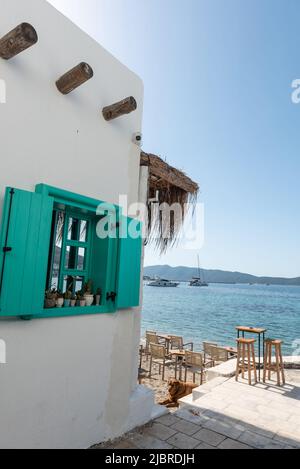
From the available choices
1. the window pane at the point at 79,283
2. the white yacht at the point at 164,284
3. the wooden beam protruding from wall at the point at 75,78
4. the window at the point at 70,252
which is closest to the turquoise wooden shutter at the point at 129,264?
the window at the point at 70,252

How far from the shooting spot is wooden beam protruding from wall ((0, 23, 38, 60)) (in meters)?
1.79

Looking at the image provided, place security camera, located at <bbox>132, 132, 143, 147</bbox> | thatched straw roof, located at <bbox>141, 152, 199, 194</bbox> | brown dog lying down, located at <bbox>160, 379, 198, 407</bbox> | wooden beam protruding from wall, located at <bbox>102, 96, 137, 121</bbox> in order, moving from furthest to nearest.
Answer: brown dog lying down, located at <bbox>160, 379, 198, 407</bbox>
thatched straw roof, located at <bbox>141, 152, 199, 194</bbox>
security camera, located at <bbox>132, 132, 143, 147</bbox>
wooden beam protruding from wall, located at <bbox>102, 96, 137, 121</bbox>

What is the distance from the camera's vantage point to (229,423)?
11.3ft

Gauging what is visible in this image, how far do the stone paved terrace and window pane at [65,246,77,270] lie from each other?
5.47 ft

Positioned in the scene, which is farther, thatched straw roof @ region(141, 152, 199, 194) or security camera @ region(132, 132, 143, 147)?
thatched straw roof @ region(141, 152, 199, 194)

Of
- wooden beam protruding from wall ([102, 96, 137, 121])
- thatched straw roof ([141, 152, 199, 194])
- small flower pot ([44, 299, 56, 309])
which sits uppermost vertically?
wooden beam protruding from wall ([102, 96, 137, 121])

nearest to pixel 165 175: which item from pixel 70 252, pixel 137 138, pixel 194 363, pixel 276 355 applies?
pixel 137 138

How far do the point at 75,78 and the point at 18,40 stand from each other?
490 millimetres

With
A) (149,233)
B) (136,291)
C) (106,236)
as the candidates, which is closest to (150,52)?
(149,233)

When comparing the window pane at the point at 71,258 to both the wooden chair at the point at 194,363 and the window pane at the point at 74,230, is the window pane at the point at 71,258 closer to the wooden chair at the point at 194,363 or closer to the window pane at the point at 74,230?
the window pane at the point at 74,230

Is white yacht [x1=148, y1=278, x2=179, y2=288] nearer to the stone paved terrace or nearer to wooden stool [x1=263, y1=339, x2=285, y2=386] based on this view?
wooden stool [x1=263, y1=339, x2=285, y2=386]

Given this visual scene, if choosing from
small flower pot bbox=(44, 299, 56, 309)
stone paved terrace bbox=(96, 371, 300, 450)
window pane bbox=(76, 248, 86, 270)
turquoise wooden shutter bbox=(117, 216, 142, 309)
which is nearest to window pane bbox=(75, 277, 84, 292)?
window pane bbox=(76, 248, 86, 270)

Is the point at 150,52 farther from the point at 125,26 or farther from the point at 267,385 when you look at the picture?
the point at 267,385

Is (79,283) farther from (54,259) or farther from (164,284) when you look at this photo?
(164,284)
